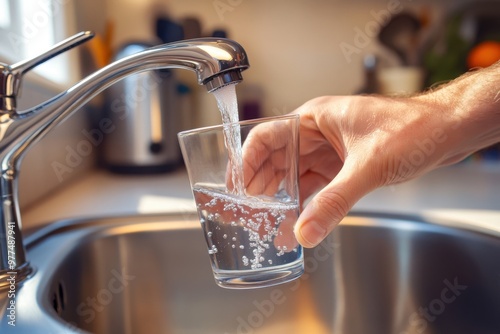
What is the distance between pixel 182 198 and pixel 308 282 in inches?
12.0

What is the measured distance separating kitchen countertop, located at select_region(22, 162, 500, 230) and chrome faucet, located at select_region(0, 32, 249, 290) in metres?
0.24

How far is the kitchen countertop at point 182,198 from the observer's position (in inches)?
31.7

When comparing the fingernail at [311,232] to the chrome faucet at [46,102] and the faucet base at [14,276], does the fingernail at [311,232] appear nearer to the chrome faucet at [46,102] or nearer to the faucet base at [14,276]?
the chrome faucet at [46,102]

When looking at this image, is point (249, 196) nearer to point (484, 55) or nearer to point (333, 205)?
point (333, 205)

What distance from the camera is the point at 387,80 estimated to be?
1.55m

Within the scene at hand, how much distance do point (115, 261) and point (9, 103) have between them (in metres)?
0.30

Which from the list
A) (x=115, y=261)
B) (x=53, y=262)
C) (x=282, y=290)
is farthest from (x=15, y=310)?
(x=282, y=290)

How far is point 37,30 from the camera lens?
100cm

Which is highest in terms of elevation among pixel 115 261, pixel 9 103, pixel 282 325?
pixel 9 103

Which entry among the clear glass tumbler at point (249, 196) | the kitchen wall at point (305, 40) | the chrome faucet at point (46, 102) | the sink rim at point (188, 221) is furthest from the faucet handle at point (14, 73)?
the kitchen wall at point (305, 40)

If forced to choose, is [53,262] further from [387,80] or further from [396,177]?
[387,80]

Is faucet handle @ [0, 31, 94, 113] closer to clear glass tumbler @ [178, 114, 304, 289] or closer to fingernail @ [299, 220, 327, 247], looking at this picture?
clear glass tumbler @ [178, 114, 304, 289]

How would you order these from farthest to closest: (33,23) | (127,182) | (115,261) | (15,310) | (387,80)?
(387,80)
(127,182)
(33,23)
(115,261)
(15,310)

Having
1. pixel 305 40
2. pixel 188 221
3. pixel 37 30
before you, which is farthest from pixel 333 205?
A: pixel 305 40
